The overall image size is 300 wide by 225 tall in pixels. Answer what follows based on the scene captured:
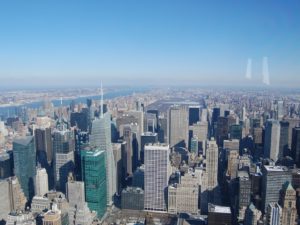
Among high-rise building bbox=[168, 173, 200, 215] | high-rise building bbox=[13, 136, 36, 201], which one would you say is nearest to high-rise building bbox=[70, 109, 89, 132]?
high-rise building bbox=[13, 136, 36, 201]

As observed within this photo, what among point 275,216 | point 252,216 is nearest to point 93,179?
point 252,216

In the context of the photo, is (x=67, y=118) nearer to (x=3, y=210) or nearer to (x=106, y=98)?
(x=106, y=98)

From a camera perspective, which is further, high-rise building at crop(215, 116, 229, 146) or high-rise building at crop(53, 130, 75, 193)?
high-rise building at crop(215, 116, 229, 146)

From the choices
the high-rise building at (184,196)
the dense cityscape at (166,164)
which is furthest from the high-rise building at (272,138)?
the high-rise building at (184,196)

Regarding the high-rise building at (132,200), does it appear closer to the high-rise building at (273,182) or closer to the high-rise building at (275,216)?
the high-rise building at (273,182)

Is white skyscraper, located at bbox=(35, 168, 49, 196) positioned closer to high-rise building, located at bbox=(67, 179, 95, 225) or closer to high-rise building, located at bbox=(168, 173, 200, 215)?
high-rise building, located at bbox=(67, 179, 95, 225)
